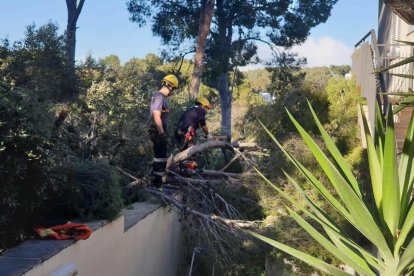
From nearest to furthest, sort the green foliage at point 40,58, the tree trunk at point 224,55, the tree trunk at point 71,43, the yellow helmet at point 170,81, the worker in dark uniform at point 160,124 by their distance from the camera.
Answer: the worker in dark uniform at point 160,124
the yellow helmet at point 170,81
the green foliage at point 40,58
the tree trunk at point 71,43
the tree trunk at point 224,55

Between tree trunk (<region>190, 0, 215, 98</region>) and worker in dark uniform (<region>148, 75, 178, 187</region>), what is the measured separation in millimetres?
8039

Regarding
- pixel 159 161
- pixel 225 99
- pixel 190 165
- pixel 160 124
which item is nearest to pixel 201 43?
pixel 225 99

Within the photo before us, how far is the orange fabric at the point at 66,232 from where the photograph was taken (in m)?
4.94

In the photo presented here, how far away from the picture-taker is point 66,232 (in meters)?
5.14

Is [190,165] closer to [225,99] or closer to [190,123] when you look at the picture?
[190,123]

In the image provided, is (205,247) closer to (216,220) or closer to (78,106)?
(216,220)

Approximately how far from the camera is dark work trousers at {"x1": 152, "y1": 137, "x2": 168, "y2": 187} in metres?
8.76

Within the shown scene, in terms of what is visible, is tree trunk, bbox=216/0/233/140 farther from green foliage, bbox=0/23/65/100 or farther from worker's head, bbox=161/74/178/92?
worker's head, bbox=161/74/178/92

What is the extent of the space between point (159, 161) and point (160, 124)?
68 cm

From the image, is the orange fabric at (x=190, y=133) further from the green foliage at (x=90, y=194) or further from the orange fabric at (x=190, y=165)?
the green foliage at (x=90, y=194)

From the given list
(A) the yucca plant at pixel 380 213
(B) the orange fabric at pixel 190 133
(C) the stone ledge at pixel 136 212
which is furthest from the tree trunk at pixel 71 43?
(A) the yucca plant at pixel 380 213

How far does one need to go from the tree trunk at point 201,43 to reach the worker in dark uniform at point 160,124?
804 centimetres

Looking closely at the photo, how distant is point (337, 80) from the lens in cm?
1217

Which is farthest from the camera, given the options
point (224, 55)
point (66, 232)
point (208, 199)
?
point (224, 55)
